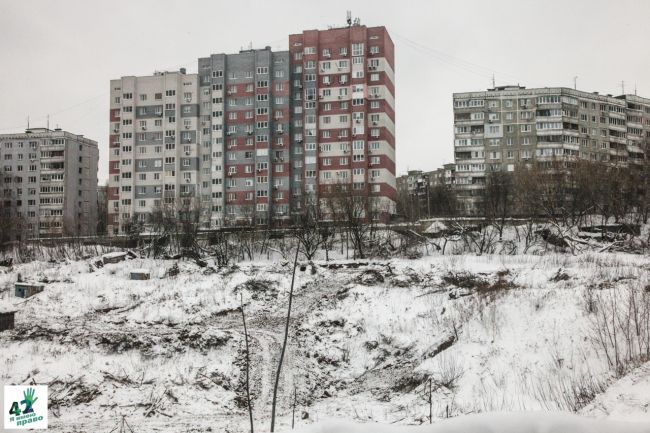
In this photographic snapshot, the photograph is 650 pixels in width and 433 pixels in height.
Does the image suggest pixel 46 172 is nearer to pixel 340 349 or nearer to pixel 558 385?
pixel 340 349

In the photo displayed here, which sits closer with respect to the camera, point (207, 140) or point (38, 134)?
point (207, 140)

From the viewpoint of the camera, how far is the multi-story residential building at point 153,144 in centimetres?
4712

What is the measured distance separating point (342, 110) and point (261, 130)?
25.1 ft

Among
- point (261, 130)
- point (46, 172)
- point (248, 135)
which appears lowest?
point (46, 172)

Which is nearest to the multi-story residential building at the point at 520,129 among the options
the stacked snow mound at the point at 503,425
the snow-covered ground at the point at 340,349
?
the snow-covered ground at the point at 340,349

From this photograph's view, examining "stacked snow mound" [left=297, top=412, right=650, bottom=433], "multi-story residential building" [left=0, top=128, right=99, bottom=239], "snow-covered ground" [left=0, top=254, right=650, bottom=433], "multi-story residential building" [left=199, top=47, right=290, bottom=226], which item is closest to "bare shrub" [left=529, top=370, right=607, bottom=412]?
"snow-covered ground" [left=0, top=254, right=650, bottom=433]

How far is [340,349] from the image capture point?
1204 centimetres

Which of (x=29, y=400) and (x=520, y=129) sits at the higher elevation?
(x=520, y=129)

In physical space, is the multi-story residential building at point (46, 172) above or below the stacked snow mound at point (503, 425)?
above

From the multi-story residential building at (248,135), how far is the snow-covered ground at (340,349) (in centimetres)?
2730

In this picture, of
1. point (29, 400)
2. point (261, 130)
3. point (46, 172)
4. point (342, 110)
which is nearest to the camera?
point (29, 400)

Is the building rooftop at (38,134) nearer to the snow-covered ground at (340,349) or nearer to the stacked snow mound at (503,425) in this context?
the snow-covered ground at (340,349)

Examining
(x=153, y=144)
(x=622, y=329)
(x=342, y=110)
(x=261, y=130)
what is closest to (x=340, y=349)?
(x=622, y=329)

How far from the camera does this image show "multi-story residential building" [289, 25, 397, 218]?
43938mm
